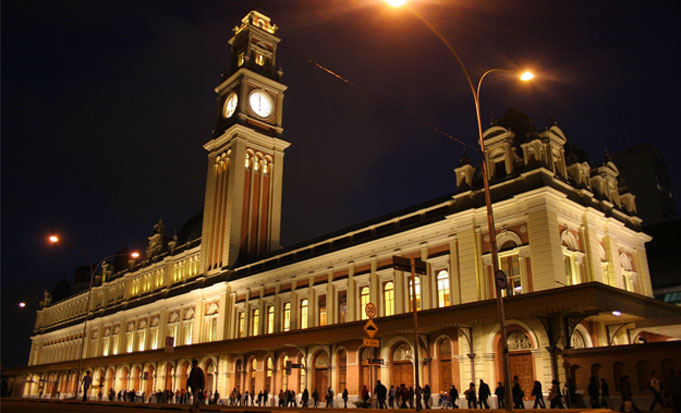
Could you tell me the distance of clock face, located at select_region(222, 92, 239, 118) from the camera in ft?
194

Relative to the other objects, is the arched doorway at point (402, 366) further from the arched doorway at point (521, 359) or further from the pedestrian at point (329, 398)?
the arched doorway at point (521, 359)

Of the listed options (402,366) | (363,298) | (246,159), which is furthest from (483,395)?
(246,159)

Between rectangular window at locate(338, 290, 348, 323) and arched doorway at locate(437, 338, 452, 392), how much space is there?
889 cm

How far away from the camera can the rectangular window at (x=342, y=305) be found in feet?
128

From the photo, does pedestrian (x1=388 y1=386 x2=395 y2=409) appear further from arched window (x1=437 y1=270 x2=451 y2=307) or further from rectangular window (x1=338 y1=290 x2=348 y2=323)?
rectangular window (x1=338 y1=290 x2=348 y2=323)

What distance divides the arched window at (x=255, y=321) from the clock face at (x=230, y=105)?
71.1 ft

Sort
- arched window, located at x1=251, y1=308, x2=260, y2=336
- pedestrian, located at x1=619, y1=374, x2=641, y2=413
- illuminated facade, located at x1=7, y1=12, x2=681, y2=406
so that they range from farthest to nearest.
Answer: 1. arched window, located at x1=251, y1=308, x2=260, y2=336
2. illuminated facade, located at x1=7, y1=12, x2=681, y2=406
3. pedestrian, located at x1=619, y1=374, x2=641, y2=413

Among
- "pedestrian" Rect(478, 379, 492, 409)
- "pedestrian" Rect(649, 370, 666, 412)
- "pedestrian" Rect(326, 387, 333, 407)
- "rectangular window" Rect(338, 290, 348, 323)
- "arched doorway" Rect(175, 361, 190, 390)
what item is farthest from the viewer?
"arched doorway" Rect(175, 361, 190, 390)

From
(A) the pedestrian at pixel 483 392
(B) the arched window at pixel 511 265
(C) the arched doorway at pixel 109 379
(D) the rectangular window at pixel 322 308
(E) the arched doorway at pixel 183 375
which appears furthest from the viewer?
(C) the arched doorway at pixel 109 379

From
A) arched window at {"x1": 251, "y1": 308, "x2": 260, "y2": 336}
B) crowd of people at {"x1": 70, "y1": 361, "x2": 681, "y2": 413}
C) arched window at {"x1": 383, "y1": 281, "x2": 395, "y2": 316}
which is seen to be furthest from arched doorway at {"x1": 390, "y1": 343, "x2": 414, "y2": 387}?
arched window at {"x1": 251, "y1": 308, "x2": 260, "y2": 336}

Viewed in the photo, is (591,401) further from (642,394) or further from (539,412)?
(539,412)

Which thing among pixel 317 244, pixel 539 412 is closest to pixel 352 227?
pixel 317 244

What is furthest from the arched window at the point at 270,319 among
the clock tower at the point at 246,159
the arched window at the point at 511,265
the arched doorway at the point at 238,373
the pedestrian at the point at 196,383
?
the pedestrian at the point at 196,383

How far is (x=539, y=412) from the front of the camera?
17797 millimetres
